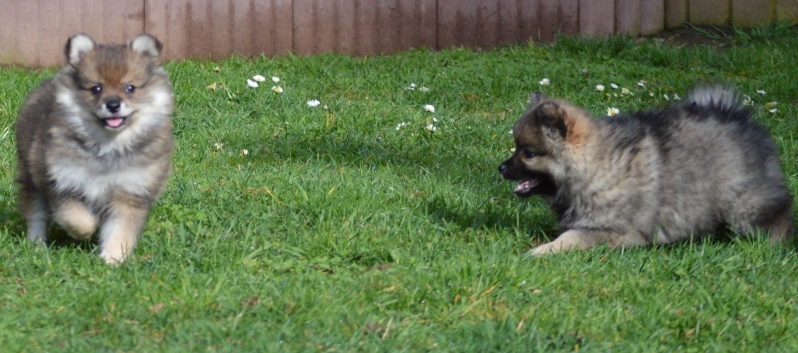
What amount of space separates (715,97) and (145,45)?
2.84m

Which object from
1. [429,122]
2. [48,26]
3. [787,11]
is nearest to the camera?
[429,122]

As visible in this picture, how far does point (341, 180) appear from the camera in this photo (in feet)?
16.4

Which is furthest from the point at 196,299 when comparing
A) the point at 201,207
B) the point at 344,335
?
the point at 201,207

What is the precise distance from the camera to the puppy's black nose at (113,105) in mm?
3604

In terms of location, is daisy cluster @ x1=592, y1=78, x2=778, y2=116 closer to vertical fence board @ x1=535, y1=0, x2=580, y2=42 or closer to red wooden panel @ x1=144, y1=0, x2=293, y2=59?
vertical fence board @ x1=535, y1=0, x2=580, y2=42

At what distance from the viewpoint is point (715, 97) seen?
4609 mm

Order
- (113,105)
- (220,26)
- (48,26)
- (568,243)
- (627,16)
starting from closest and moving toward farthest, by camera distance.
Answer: (113,105), (568,243), (48,26), (220,26), (627,16)

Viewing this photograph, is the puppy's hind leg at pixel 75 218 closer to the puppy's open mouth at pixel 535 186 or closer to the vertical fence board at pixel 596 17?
the puppy's open mouth at pixel 535 186

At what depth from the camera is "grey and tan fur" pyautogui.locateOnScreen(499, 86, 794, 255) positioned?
166 inches

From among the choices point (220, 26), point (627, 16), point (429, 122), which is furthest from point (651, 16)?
point (220, 26)

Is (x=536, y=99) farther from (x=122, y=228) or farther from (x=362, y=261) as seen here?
(x=122, y=228)

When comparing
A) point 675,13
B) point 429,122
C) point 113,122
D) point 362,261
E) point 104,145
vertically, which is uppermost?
point 675,13

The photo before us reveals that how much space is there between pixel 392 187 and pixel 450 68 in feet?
9.32

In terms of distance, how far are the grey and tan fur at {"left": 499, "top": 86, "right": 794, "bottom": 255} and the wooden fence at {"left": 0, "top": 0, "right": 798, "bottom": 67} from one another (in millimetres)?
4136
